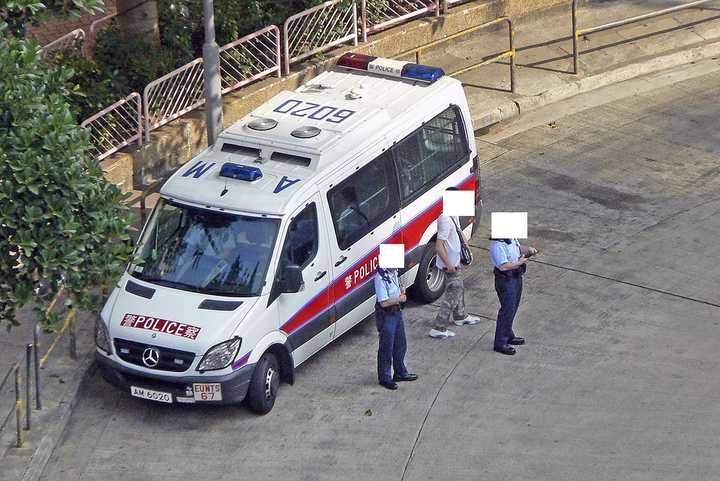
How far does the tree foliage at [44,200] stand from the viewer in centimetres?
923

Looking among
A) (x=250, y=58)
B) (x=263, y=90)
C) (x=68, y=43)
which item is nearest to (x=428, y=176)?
(x=263, y=90)

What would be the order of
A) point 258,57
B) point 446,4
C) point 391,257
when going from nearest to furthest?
point 391,257
point 258,57
point 446,4

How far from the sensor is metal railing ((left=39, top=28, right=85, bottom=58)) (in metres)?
17.7

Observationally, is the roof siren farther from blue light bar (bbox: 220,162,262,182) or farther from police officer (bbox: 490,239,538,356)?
police officer (bbox: 490,239,538,356)

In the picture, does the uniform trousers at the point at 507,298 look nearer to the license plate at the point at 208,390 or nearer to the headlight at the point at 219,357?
the headlight at the point at 219,357

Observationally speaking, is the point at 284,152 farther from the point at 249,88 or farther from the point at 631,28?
the point at 631,28

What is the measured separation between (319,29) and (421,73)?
4.94 meters

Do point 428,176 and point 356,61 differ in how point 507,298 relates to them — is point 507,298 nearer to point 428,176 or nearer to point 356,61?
point 428,176

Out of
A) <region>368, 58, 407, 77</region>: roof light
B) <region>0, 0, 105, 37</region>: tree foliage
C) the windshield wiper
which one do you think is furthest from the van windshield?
<region>368, 58, 407, 77</region>: roof light

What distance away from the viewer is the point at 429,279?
14.5 metres

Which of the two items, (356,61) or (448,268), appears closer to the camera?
(448,268)

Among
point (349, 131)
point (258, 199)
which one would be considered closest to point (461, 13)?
point (349, 131)

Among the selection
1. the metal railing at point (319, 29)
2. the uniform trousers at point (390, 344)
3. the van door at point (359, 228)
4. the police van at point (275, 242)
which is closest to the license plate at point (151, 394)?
the police van at point (275, 242)

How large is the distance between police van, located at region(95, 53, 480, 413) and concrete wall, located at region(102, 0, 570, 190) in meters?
2.98
